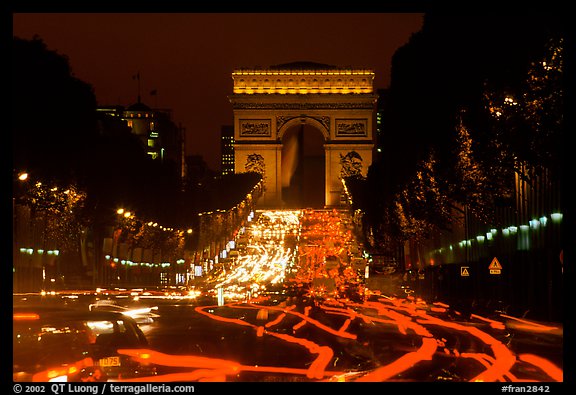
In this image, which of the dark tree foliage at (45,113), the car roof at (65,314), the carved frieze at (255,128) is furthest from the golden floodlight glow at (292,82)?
the car roof at (65,314)

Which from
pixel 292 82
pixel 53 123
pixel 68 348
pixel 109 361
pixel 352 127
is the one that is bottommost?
pixel 109 361

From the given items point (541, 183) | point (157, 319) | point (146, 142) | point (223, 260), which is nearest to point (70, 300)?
point (157, 319)

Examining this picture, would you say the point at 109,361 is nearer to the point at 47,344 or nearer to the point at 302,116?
the point at 47,344

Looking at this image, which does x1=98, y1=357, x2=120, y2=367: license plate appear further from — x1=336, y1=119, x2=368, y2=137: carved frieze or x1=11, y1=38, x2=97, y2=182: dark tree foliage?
x1=336, y1=119, x2=368, y2=137: carved frieze

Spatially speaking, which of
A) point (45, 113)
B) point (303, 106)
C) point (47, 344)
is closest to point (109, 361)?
point (47, 344)

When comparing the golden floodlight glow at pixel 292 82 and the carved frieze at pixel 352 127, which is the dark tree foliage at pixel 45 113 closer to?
the carved frieze at pixel 352 127

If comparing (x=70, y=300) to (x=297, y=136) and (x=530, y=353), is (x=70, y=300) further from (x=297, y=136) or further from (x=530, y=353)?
(x=297, y=136)
